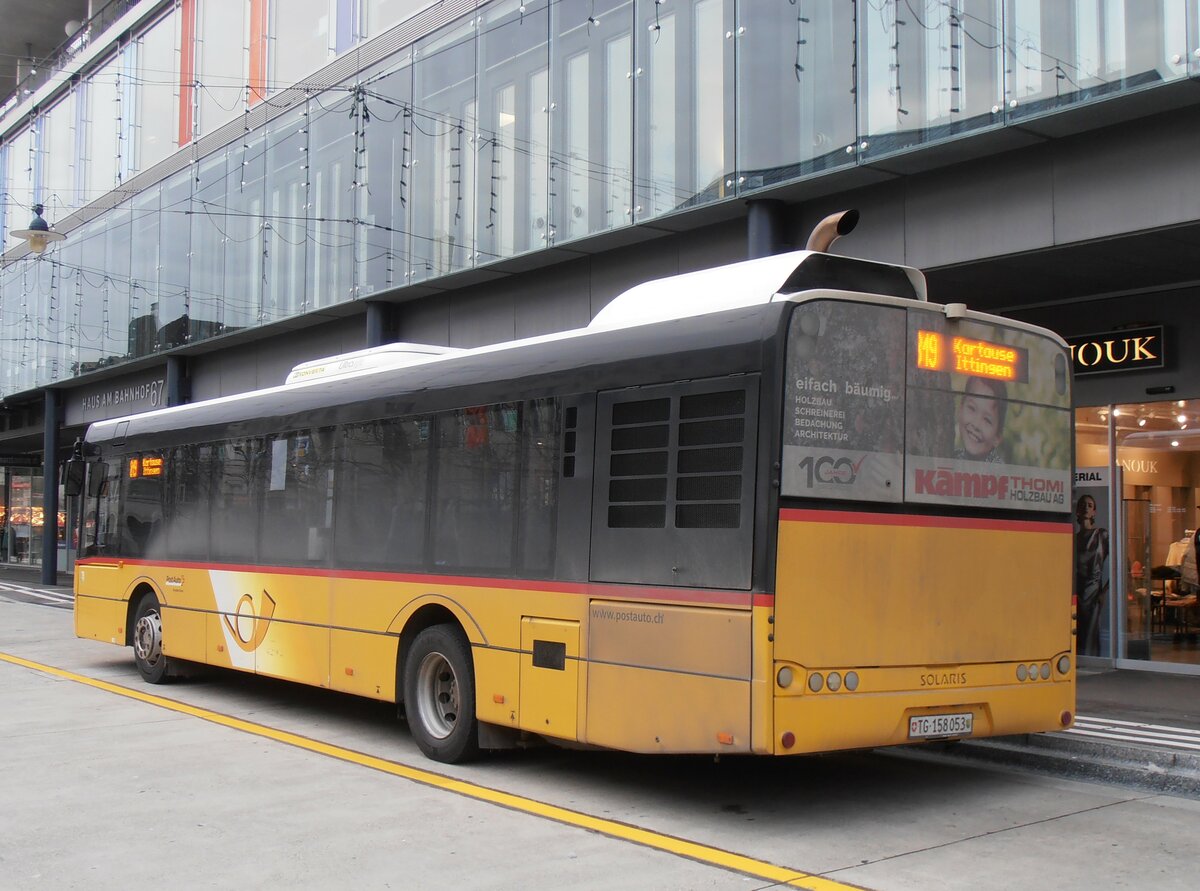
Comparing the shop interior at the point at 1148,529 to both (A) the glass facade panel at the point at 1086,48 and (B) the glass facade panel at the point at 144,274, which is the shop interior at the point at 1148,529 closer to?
(A) the glass facade panel at the point at 1086,48

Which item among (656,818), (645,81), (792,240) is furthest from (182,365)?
(656,818)

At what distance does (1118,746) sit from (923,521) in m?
2.83

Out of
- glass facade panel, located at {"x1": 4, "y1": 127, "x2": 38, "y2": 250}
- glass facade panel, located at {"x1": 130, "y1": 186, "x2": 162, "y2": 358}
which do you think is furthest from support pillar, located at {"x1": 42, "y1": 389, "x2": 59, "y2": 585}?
glass facade panel, located at {"x1": 4, "y1": 127, "x2": 38, "y2": 250}

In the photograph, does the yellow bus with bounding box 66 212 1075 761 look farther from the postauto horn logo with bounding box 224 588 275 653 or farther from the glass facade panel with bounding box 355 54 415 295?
the glass facade panel with bounding box 355 54 415 295

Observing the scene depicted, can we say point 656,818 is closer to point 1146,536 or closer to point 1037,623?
point 1037,623

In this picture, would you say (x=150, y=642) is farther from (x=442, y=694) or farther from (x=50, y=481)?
(x=50, y=481)

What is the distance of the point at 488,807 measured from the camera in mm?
7488

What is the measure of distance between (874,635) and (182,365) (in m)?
23.3

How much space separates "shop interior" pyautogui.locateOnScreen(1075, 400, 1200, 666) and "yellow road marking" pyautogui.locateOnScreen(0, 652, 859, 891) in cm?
916

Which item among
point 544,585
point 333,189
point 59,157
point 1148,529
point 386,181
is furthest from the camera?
point 59,157

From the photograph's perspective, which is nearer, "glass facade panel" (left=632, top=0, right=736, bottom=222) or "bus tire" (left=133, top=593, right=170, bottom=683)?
"glass facade panel" (left=632, top=0, right=736, bottom=222)

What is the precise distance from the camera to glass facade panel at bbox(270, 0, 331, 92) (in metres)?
22.3

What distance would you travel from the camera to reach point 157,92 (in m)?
29.5

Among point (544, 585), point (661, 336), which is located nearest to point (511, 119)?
point (661, 336)
